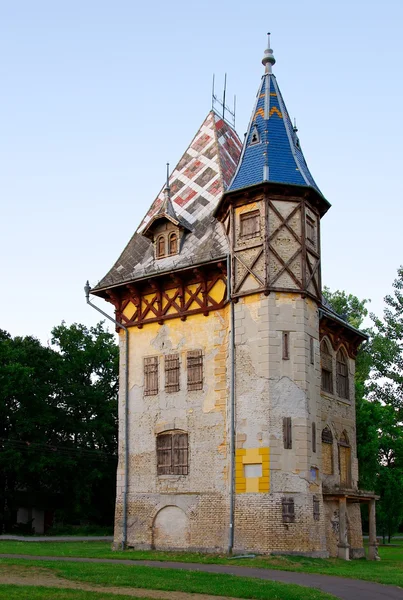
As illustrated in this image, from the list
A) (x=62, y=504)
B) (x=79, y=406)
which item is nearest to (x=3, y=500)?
(x=62, y=504)

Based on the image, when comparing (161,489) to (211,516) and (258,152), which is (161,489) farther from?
(258,152)

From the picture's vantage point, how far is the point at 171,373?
28891 millimetres

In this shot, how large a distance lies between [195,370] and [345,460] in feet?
26.8

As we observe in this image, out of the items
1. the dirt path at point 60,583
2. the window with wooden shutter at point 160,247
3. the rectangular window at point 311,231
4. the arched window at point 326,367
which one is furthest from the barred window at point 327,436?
the dirt path at point 60,583

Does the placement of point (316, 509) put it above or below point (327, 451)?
below

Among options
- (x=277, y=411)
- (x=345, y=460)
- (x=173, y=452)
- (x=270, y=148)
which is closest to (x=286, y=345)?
(x=277, y=411)

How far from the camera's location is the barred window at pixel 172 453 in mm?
27625

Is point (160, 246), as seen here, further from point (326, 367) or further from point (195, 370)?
point (326, 367)

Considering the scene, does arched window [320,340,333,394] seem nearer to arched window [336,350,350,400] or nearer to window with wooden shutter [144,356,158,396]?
arched window [336,350,350,400]

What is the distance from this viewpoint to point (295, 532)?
2408cm

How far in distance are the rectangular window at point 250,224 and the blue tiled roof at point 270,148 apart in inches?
43.6

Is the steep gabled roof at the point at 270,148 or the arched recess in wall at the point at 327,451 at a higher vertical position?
the steep gabled roof at the point at 270,148

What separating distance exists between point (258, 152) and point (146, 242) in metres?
6.87

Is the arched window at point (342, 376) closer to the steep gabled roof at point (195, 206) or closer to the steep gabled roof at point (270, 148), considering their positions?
the steep gabled roof at point (195, 206)
